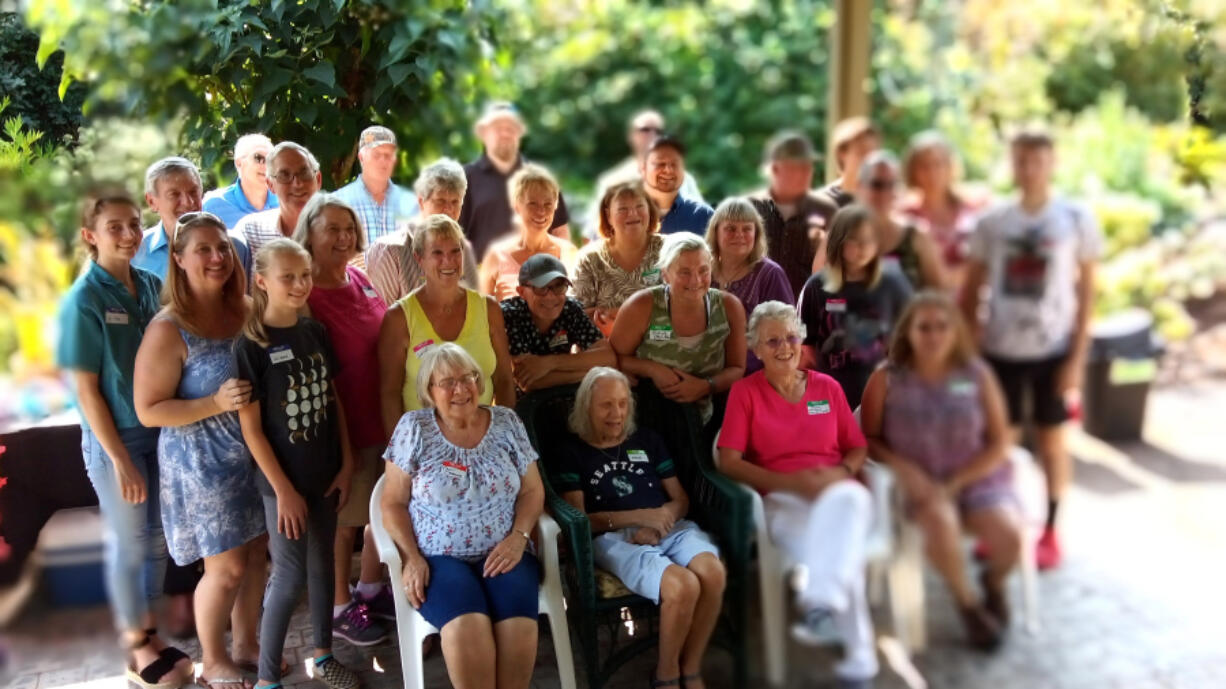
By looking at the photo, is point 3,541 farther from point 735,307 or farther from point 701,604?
point 735,307

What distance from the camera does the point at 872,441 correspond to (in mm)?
2494

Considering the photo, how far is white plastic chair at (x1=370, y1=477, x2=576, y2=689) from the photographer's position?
2586 mm

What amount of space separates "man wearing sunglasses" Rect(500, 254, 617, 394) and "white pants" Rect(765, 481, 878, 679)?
0.74m

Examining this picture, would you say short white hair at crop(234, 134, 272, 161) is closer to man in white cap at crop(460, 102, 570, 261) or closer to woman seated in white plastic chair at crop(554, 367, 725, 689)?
man in white cap at crop(460, 102, 570, 261)

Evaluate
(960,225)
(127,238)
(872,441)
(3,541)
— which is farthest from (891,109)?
(3,541)

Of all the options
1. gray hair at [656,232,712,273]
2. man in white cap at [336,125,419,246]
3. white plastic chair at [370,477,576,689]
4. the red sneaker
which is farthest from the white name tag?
the red sneaker

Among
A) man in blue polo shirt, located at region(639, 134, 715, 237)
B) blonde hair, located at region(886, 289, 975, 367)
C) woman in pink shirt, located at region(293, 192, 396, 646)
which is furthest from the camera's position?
man in blue polo shirt, located at region(639, 134, 715, 237)

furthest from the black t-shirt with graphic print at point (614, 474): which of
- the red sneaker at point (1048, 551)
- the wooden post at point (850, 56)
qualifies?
the wooden post at point (850, 56)

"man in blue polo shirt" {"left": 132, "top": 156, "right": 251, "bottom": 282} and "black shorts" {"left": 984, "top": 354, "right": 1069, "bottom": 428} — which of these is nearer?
"black shorts" {"left": 984, "top": 354, "right": 1069, "bottom": 428}

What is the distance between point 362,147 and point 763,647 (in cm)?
177

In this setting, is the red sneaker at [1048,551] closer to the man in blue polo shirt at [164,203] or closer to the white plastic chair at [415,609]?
the white plastic chair at [415,609]

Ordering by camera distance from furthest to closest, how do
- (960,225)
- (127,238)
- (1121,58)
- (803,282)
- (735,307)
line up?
(735,307) → (803,282) → (127,238) → (1121,58) → (960,225)

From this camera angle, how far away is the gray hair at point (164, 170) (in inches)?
106

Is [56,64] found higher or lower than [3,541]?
higher
